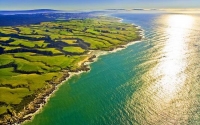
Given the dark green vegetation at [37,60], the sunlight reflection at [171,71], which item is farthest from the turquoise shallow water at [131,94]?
the dark green vegetation at [37,60]

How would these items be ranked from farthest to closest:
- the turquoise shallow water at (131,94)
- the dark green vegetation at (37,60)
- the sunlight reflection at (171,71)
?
1. the dark green vegetation at (37,60)
2. the sunlight reflection at (171,71)
3. the turquoise shallow water at (131,94)

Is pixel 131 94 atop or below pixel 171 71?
below

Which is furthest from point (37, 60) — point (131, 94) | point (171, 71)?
point (171, 71)

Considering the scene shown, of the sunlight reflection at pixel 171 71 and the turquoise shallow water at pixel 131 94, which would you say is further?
the sunlight reflection at pixel 171 71

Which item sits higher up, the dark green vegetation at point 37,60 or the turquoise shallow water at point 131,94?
the dark green vegetation at point 37,60

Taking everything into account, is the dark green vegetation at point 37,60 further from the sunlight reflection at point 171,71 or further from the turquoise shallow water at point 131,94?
the sunlight reflection at point 171,71

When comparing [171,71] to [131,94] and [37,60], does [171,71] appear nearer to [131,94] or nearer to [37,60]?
[131,94]

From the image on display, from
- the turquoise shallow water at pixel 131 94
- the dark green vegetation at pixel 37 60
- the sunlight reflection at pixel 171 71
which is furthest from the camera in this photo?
the dark green vegetation at pixel 37 60

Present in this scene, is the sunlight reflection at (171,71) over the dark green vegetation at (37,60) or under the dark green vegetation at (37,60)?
under

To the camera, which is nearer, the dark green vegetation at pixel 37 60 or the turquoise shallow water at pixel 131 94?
the turquoise shallow water at pixel 131 94

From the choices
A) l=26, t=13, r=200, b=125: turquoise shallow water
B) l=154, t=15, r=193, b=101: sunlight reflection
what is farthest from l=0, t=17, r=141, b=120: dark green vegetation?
l=154, t=15, r=193, b=101: sunlight reflection
